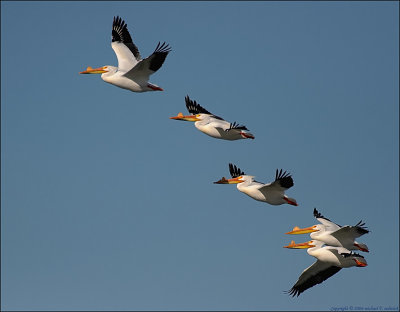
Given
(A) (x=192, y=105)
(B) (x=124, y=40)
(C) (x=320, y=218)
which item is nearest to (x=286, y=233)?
(C) (x=320, y=218)

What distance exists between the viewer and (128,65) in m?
20.3

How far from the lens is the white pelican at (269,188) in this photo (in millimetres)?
18375

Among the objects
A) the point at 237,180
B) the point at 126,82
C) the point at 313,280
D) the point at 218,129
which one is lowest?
the point at 313,280

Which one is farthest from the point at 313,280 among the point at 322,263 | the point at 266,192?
the point at 266,192

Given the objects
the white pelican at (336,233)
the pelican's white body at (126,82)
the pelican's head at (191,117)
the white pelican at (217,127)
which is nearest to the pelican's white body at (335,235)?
the white pelican at (336,233)

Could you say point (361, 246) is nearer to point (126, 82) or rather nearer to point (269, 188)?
point (269, 188)

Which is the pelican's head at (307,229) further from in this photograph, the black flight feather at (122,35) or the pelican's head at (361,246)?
the black flight feather at (122,35)

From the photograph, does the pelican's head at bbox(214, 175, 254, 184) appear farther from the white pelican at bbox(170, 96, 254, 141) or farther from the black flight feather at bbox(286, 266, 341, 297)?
the black flight feather at bbox(286, 266, 341, 297)

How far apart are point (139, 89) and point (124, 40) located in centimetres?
189

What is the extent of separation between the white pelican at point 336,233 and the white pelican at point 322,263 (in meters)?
0.19

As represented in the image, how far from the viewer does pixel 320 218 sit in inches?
768

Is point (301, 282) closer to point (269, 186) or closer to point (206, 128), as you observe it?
point (269, 186)

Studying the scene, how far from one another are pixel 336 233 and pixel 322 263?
125cm

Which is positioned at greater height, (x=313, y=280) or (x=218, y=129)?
(x=218, y=129)
